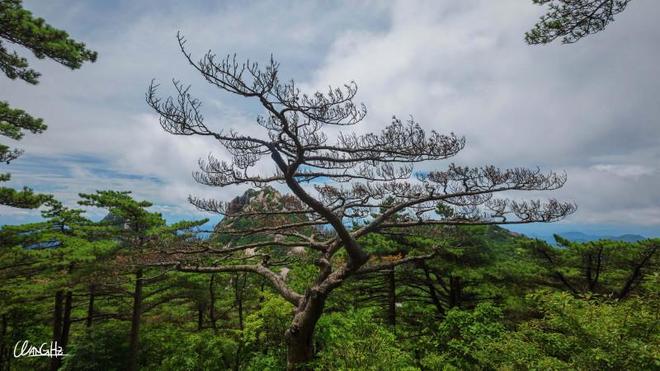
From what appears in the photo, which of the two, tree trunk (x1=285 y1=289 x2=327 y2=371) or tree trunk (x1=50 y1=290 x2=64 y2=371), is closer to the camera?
tree trunk (x1=285 y1=289 x2=327 y2=371)

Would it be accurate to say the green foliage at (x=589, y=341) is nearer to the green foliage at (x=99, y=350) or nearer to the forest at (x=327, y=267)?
the forest at (x=327, y=267)

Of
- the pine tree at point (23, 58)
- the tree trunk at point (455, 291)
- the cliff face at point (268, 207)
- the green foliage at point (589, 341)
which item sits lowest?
the green foliage at point (589, 341)

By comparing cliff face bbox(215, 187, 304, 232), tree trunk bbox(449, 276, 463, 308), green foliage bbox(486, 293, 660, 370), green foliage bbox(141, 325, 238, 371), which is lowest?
green foliage bbox(141, 325, 238, 371)

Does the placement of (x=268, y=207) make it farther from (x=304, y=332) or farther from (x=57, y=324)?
(x=57, y=324)

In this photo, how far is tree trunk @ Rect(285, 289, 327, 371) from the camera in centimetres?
750

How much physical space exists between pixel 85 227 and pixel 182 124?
1045 cm

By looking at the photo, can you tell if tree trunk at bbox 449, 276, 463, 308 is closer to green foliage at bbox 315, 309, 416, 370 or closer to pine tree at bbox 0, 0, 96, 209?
green foliage at bbox 315, 309, 416, 370

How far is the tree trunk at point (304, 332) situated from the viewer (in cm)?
750

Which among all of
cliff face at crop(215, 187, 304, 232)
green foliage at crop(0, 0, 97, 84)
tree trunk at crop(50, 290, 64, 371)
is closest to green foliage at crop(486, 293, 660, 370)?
cliff face at crop(215, 187, 304, 232)

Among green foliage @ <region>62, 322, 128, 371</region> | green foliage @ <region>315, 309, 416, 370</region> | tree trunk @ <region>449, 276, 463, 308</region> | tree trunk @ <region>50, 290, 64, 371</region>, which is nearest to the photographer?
green foliage @ <region>315, 309, 416, 370</region>

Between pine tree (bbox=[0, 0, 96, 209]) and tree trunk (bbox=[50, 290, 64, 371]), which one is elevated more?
pine tree (bbox=[0, 0, 96, 209])

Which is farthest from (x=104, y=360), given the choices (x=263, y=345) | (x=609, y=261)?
(x=609, y=261)

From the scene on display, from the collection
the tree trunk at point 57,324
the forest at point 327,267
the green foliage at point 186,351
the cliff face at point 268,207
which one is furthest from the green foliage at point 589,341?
the tree trunk at point 57,324

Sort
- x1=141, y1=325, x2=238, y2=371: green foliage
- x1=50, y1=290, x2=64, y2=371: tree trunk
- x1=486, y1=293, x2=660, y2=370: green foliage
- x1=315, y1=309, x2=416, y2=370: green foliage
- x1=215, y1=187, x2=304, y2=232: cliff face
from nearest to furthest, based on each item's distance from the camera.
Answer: x1=486, y1=293, x2=660, y2=370: green foliage, x1=315, y1=309, x2=416, y2=370: green foliage, x1=215, y1=187, x2=304, y2=232: cliff face, x1=141, y1=325, x2=238, y2=371: green foliage, x1=50, y1=290, x2=64, y2=371: tree trunk
